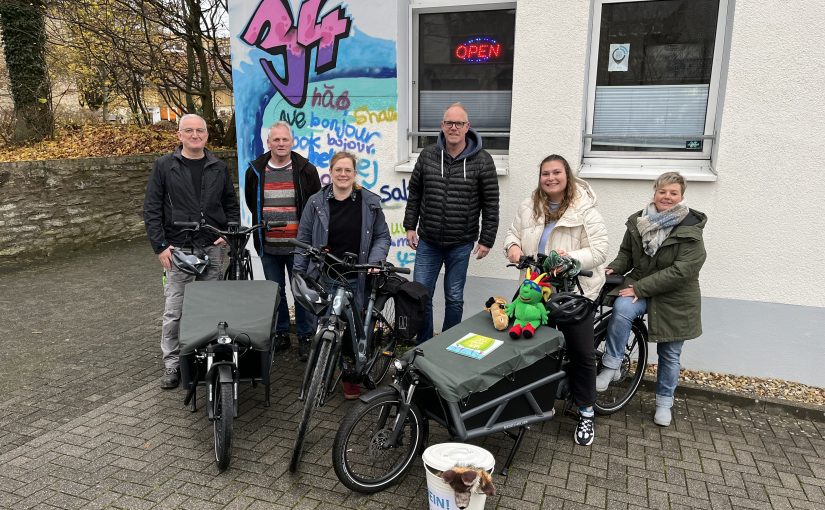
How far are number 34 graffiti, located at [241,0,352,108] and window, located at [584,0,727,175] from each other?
7.91 ft

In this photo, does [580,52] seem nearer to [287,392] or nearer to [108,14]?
[287,392]

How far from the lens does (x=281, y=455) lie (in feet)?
11.5

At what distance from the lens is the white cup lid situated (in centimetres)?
275

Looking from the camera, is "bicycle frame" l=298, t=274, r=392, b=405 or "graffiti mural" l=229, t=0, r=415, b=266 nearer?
"bicycle frame" l=298, t=274, r=392, b=405

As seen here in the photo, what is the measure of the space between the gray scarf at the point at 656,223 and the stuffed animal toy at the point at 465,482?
204 cm

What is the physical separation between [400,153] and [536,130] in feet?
4.35

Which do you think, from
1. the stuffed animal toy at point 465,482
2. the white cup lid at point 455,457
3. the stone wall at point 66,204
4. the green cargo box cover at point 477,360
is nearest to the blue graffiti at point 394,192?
the green cargo box cover at point 477,360

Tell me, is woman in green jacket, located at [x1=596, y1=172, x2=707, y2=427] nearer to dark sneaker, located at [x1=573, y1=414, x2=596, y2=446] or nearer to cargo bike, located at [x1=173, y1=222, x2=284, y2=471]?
dark sneaker, located at [x1=573, y1=414, x2=596, y2=446]

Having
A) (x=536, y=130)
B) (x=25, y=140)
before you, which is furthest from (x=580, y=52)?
(x=25, y=140)

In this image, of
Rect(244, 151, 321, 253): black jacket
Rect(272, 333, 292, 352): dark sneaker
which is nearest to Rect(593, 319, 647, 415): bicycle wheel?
Rect(244, 151, 321, 253): black jacket

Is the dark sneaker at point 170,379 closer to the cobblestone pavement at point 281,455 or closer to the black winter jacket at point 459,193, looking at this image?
the cobblestone pavement at point 281,455

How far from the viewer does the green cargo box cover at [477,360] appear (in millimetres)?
2967

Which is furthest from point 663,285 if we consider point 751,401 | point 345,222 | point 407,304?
point 345,222

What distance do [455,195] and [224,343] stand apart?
1.99 m
